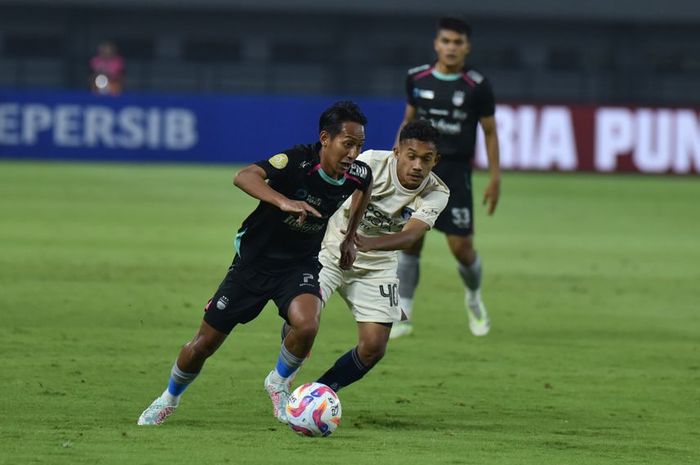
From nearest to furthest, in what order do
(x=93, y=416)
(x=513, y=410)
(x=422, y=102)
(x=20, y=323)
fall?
(x=93, y=416), (x=513, y=410), (x=20, y=323), (x=422, y=102)

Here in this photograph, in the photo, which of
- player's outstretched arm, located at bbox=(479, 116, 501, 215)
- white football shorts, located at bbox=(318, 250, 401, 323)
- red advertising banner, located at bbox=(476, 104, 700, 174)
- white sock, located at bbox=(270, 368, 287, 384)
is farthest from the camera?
red advertising banner, located at bbox=(476, 104, 700, 174)

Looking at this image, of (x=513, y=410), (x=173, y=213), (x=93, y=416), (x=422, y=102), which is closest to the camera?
(x=93, y=416)

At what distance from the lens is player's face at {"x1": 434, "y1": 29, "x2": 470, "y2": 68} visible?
1235cm

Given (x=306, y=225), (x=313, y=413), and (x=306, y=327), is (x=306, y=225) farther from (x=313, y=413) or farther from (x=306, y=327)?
(x=313, y=413)

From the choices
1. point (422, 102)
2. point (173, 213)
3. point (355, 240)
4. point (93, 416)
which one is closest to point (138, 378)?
point (93, 416)

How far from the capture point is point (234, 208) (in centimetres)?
2316

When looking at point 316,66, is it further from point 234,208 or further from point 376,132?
point 234,208

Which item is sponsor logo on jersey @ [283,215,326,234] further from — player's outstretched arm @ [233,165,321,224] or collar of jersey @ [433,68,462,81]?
collar of jersey @ [433,68,462,81]

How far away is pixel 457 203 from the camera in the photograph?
487 inches

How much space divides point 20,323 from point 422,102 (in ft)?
12.7

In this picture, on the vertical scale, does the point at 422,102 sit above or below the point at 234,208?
above

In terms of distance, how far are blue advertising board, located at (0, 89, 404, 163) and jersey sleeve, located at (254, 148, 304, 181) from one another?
22521 mm

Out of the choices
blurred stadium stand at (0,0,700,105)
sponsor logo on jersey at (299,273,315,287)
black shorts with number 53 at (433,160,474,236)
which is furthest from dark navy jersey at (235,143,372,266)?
blurred stadium stand at (0,0,700,105)

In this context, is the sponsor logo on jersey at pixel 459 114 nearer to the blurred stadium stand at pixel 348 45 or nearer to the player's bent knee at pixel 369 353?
the player's bent knee at pixel 369 353
